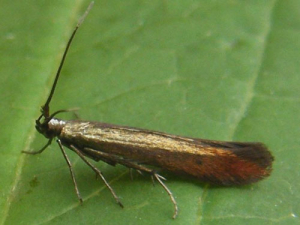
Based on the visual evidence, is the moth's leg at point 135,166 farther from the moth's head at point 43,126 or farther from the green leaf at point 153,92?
the moth's head at point 43,126

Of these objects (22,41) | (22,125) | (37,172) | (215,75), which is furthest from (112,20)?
(37,172)

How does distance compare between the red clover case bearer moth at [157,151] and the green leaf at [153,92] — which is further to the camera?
the red clover case bearer moth at [157,151]

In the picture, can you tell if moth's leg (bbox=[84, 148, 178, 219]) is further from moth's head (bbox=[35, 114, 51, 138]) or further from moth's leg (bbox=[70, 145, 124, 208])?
moth's head (bbox=[35, 114, 51, 138])

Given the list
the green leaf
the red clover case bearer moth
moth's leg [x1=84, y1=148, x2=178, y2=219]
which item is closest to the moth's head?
the red clover case bearer moth

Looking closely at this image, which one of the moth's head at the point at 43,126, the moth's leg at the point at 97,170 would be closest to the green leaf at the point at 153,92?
the moth's leg at the point at 97,170

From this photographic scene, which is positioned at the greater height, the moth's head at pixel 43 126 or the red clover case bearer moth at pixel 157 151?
the moth's head at pixel 43 126

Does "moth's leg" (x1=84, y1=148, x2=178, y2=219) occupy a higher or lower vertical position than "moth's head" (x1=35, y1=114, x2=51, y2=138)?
lower
